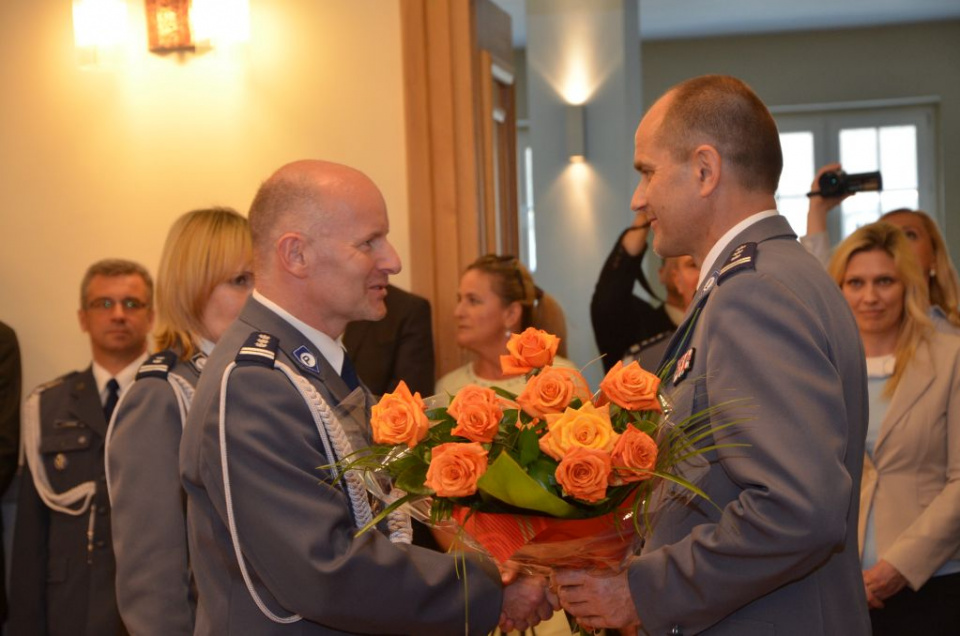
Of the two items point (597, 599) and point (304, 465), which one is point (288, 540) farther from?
point (597, 599)

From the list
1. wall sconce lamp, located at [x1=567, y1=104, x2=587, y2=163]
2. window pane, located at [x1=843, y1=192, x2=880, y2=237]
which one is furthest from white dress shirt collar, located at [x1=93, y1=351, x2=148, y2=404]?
window pane, located at [x1=843, y1=192, x2=880, y2=237]

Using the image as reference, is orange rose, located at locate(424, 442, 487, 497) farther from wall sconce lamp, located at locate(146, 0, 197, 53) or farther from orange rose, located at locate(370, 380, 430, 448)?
wall sconce lamp, located at locate(146, 0, 197, 53)

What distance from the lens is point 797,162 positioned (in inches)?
413

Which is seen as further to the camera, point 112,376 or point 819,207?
point 819,207

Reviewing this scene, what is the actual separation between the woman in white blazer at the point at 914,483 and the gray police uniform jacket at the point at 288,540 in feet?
5.22

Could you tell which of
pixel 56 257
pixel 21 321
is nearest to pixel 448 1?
pixel 56 257

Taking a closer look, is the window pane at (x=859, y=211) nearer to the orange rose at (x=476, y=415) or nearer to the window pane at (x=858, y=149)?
the window pane at (x=858, y=149)

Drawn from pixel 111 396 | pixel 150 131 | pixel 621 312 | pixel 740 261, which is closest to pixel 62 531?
pixel 111 396

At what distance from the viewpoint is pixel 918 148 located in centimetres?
1020

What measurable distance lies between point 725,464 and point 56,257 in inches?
132

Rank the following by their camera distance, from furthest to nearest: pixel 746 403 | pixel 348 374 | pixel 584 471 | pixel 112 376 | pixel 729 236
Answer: pixel 112 376
pixel 348 374
pixel 729 236
pixel 746 403
pixel 584 471

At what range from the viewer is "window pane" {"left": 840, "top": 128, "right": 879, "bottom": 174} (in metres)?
10.3

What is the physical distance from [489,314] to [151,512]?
5.52 ft

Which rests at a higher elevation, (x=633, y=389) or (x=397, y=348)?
(x=633, y=389)
